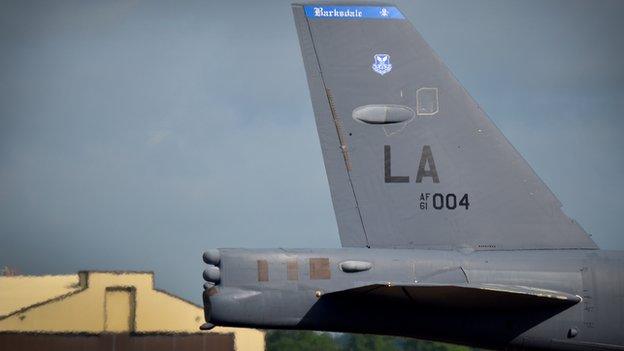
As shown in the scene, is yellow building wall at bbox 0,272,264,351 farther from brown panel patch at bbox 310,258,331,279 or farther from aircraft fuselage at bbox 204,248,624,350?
brown panel patch at bbox 310,258,331,279

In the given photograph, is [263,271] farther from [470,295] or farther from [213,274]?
[470,295]

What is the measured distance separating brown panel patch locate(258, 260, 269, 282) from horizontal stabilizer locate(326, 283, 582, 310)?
91cm

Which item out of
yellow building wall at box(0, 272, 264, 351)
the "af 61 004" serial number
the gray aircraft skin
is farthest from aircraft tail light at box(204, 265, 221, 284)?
yellow building wall at box(0, 272, 264, 351)

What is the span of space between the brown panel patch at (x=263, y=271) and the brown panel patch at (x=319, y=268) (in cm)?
59

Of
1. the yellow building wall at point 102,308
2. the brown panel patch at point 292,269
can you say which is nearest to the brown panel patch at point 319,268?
the brown panel patch at point 292,269

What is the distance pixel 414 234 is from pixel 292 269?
1.98 metres

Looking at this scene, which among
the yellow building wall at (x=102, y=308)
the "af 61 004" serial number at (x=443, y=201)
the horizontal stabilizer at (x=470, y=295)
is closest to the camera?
the horizontal stabilizer at (x=470, y=295)

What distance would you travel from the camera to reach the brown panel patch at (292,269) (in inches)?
658

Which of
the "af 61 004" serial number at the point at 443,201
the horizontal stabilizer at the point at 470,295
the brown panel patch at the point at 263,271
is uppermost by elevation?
the "af 61 004" serial number at the point at 443,201

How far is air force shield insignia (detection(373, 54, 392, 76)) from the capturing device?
1805 centimetres

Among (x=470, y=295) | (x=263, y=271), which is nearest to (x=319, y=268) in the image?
(x=263, y=271)

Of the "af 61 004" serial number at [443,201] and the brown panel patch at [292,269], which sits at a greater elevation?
the "af 61 004" serial number at [443,201]

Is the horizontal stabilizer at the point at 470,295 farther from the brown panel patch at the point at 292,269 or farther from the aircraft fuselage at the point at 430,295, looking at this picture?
the brown panel patch at the point at 292,269

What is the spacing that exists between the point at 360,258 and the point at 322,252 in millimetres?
520
